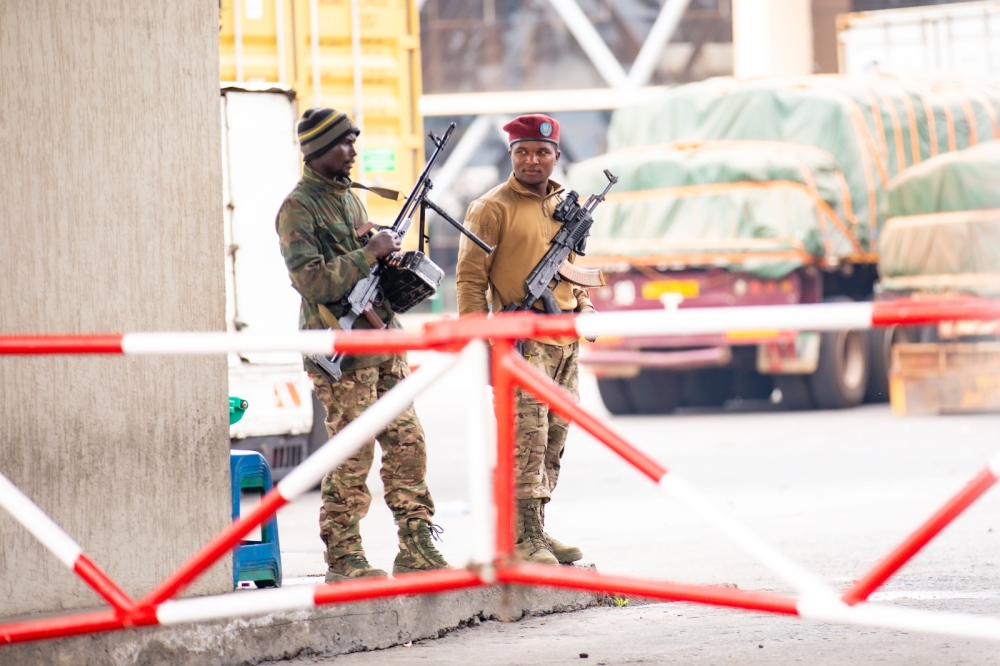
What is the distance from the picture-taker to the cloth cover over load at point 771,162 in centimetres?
1544

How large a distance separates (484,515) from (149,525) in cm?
179

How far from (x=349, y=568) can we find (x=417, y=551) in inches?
10.3

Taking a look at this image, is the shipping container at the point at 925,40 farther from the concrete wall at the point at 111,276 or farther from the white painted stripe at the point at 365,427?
the white painted stripe at the point at 365,427

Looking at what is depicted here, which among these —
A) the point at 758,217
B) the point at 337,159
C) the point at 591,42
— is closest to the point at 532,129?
the point at 337,159

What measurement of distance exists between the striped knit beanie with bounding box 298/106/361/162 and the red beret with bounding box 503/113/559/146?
32.9 inches

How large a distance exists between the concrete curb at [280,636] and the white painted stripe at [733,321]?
122 centimetres

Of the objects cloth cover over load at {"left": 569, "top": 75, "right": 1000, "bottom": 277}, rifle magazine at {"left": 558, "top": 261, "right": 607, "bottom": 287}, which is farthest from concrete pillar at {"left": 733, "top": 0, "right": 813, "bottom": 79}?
rifle magazine at {"left": 558, "top": 261, "right": 607, "bottom": 287}

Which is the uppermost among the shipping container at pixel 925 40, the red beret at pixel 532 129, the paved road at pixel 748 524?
the shipping container at pixel 925 40

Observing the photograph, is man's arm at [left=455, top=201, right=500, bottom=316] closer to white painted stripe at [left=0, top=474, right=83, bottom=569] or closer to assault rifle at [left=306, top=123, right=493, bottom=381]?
assault rifle at [left=306, top=123, right=493, bottom=381]

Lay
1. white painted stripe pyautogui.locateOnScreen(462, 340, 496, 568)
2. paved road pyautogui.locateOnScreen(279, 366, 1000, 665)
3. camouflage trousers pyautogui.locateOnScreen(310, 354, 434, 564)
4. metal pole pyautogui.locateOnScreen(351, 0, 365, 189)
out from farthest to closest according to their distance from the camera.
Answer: metal pole pyautogui.locateOnScreen(351, 0, 365, 189), camouflage trousers pyautogui.locateOnScreen(310, 354, 434, 564), paved road pyautogui.locateOnScreen(279, 366, 1000, 665), white painted stripe pyautogui.locateOnScreen(462, 340, 496, 568)

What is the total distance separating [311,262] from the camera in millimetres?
5328

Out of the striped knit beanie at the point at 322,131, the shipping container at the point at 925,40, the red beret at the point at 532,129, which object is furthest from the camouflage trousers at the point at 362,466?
the shipping container at the point at 925,40

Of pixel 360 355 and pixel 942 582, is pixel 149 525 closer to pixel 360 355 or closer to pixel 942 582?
pixel 360 355

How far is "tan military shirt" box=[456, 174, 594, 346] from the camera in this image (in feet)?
20.0
